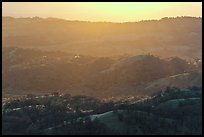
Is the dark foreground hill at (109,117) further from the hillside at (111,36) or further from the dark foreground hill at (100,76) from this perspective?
the hillside at (111,36)

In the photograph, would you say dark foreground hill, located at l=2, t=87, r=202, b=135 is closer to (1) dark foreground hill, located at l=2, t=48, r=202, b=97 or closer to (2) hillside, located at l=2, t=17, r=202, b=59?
(1) dark foreground hill, located at l=2, t=48, r=202, b=97

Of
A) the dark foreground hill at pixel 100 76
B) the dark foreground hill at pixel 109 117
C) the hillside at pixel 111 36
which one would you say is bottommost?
the dark foreground hill at pixel 109 117

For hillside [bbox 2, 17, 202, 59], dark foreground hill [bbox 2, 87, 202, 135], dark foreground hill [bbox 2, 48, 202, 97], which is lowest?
dark foreground hill [bbox 2, 87, 202, 135]

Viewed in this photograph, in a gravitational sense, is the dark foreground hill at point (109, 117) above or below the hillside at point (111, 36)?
below

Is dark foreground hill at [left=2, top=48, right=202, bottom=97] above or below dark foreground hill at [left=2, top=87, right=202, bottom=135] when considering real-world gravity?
above

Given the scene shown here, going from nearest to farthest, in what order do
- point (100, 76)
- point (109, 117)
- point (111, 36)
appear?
point (109, 117) → point (100, 76) → point (111, 36)

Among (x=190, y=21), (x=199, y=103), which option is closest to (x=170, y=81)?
(x=199, y=103)

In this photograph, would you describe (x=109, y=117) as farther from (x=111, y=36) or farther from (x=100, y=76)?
(x=111, y=36)

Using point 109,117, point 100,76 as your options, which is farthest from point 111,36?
point 109,117

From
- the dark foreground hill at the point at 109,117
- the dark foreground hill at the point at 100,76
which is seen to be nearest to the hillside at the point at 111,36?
the dark foreground hill at the point at 100,76

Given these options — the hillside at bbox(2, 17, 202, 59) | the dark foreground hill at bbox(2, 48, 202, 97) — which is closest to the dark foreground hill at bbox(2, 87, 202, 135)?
the dark foreground hill at bbox(2, 48, 202, 97)

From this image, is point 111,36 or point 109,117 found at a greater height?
Answer: point 111,36

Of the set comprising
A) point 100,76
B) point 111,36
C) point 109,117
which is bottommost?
point 109,117
